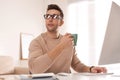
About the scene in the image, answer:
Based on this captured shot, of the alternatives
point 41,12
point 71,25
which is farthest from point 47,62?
point 41,12

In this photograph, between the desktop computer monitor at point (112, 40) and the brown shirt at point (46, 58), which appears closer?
the desktop computer monitor at point (112, 40)

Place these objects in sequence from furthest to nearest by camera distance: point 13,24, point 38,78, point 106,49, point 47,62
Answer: point 13,24 → point 47,62 → point 106,49 → point 38,78

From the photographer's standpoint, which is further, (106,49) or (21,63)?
(21,63)

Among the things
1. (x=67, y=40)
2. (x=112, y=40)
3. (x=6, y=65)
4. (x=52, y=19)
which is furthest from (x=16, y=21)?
(x=112, y=40)

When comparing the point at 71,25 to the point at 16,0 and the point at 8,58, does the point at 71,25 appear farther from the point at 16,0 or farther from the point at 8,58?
the point at 8,58

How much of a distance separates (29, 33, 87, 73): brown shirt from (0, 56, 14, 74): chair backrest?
173 cm

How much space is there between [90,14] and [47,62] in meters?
2.75

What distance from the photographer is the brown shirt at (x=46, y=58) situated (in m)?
1.52

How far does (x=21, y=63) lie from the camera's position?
4098 mm

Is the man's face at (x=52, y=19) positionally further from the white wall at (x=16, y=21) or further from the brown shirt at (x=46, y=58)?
the white wall at (x=16, y=21)

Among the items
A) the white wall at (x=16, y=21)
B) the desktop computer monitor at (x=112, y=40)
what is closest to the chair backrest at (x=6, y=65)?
the white wall at (x=16, y=21)

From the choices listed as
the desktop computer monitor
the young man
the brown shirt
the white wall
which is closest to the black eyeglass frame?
the young man

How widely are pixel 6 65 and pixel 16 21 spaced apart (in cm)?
101

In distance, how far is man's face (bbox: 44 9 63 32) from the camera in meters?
1.75
